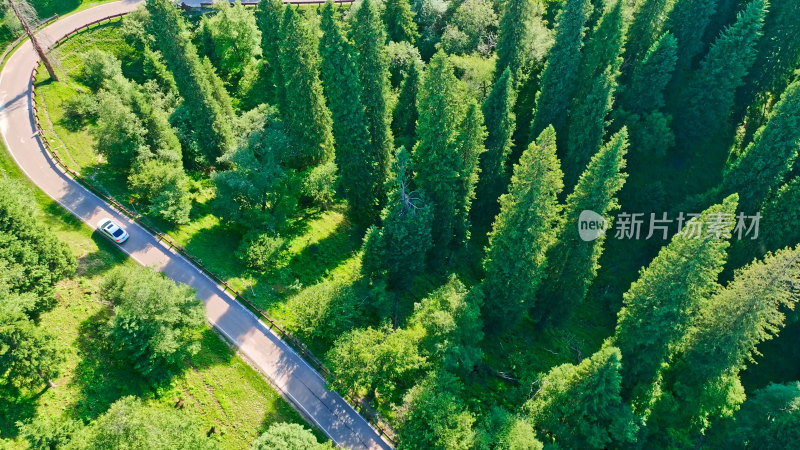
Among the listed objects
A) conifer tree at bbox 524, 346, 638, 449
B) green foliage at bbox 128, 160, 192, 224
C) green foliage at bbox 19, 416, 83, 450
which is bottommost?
conifer tree at bbox 524, 346, 638, 449

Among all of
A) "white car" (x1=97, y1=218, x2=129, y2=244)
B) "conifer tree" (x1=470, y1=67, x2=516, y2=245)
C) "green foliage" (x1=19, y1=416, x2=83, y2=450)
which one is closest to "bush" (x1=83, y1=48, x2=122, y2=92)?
"white car" (x1=97, y1=218, x2=129, y2=244)

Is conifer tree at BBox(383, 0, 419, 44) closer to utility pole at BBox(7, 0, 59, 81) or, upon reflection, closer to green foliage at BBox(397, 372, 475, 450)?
utility pole at BBox(7, 0, 59, 81)

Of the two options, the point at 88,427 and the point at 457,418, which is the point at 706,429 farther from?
the point at 88,427

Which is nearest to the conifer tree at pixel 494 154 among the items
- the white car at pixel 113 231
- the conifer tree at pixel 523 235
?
the conifer tree at pixel 523 235

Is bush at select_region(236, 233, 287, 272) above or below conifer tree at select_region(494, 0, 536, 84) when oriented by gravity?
below

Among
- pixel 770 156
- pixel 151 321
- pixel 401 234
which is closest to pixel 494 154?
pixel 401 234

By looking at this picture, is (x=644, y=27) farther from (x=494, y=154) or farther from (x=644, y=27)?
(x=494, y=154)

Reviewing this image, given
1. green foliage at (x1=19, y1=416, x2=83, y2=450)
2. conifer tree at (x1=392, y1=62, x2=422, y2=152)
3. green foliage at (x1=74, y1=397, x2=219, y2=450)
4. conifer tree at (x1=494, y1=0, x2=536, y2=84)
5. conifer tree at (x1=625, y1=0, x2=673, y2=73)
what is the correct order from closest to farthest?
green foliage at (x1=74, y1=397, x2=219, y2=450)
green foliage at (x1=19, y1=416, x2=83, y2=450)
conifer tree at (x1=494, y1=0, x2=536, y2=84)
conifer tree at (x1=625, y1=0, x2=673, y2=73)
conifer tree at (x1=392, y1=62, x2=422, y2=152)
